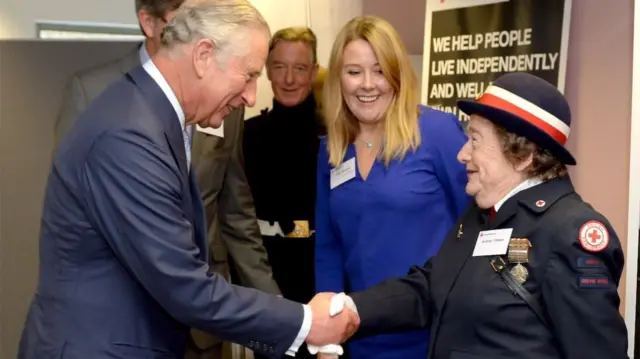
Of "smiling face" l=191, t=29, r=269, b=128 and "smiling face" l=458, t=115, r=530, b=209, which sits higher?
"smiling face" l=191, t=29, r=269, b=128

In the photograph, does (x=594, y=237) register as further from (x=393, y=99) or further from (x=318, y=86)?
(x=318, y=86)

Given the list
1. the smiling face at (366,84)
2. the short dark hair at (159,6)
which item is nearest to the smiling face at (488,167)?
the smiling face at (366,84)

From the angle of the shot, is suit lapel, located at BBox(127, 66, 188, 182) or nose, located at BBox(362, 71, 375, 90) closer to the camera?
suit lapel, located at BBox(127, 66, 188, 182)

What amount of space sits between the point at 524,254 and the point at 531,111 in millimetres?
319

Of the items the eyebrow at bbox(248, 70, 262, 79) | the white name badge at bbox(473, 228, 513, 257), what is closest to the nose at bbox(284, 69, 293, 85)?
the eyebrow at bbox(248, 70, 262, 79)

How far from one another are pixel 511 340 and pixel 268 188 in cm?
158

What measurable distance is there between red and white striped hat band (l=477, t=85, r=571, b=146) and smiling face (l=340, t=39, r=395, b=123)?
58cm

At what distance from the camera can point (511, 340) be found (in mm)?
1714

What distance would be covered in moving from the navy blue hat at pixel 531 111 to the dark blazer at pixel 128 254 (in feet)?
2.09

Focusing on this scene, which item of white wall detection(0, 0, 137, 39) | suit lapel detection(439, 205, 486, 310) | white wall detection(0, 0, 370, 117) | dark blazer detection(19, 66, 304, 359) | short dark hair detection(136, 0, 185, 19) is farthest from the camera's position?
white wall detection(0, 0, 137, 39)

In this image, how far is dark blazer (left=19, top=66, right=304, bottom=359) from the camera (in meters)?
1.55

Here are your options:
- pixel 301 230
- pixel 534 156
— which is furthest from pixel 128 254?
pixel 301 230

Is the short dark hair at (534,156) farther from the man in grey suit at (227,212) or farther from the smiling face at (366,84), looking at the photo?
the man in grey suit at (227,212)

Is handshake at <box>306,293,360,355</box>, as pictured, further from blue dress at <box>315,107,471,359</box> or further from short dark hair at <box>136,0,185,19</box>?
short dark hair at <box>136,0,185,19</box>
